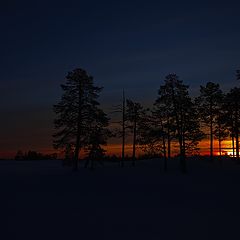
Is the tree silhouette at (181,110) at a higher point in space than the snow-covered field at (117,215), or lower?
higher

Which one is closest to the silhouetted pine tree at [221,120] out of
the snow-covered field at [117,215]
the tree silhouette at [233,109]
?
the tree silhouette at [233,109]

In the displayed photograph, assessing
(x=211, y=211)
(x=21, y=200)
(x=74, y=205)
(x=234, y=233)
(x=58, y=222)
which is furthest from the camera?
(x=21, y=200)

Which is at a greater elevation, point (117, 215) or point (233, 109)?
point (233, 109)

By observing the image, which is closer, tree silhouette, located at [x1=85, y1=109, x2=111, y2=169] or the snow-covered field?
the snow-covered field

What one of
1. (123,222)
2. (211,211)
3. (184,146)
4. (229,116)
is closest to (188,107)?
(184,146)

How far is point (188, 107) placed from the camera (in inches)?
1763

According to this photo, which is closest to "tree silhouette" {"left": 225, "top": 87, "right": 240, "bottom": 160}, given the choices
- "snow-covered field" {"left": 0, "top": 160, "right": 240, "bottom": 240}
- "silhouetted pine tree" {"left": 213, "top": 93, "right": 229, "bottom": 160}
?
"silhouetted pine tree" {"left": 213, "top": 93, "right": 229, "bottom": 160}

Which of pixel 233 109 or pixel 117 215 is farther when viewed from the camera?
pixel 233 109

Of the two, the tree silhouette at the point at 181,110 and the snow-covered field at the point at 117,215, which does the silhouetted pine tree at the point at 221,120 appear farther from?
the snow-covered field at the point at 117,215

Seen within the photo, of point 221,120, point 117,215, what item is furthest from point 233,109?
point 117,215

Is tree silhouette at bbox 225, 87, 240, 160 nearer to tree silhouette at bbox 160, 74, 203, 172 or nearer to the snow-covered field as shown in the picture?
tree silhouette at bbox 160, 74, 203, 172

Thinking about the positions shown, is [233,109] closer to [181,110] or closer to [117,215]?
[181,110]

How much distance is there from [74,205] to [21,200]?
3156 millimetres

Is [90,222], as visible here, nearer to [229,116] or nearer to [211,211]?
[211,211]
